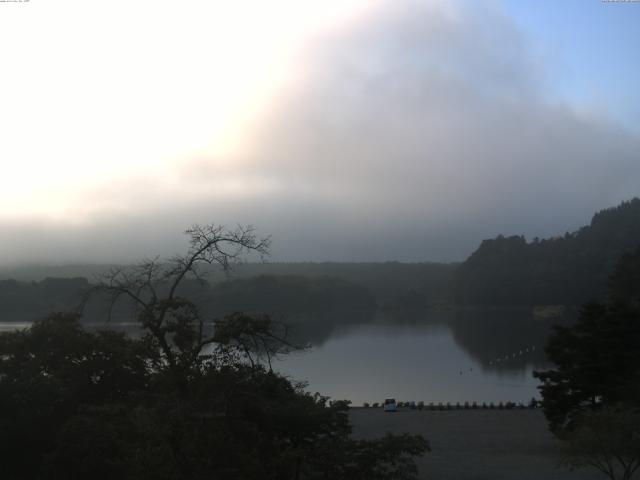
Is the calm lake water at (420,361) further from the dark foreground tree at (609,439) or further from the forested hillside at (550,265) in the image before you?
the forested hillside at (550,265)

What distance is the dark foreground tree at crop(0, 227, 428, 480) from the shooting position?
6.04 metres

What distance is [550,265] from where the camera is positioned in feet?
302

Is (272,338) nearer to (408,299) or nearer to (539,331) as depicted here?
(539,331)

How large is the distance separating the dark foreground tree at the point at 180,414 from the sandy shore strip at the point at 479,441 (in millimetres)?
6821

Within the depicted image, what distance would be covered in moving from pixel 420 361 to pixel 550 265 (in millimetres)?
57204

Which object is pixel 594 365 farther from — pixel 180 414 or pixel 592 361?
pixel 180 414

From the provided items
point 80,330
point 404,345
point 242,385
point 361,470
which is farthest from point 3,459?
point 404,345

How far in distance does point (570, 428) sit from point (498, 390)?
1743 centimetres

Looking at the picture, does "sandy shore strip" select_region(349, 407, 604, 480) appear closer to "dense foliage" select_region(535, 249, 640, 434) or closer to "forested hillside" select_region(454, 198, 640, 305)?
"dense foliage" select_region(535, 249, 640, 434)

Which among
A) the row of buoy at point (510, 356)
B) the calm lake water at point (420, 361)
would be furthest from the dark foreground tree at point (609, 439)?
the row of buoy at point (510, 356)

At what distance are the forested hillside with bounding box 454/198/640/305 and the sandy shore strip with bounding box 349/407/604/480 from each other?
67115 mm

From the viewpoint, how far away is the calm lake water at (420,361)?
97.6 ft

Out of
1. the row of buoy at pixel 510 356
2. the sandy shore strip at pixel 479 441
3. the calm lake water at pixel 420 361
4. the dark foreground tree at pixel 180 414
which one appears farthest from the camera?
the row of buoy at pixel 510 356

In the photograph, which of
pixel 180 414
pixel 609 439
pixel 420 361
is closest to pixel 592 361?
pixel 609 439
